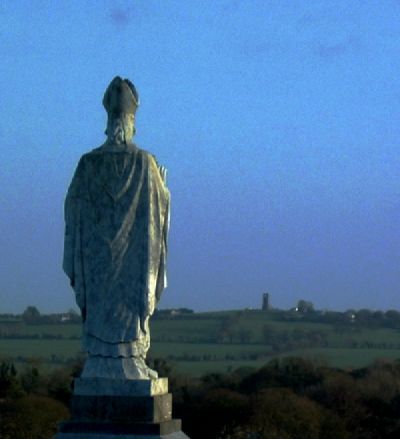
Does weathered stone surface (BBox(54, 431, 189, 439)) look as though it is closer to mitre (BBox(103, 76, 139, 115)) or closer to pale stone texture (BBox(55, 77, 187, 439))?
pale stone texture (BBox(55, 77, 187, 439))

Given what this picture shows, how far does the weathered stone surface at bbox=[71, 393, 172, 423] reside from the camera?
15828mm

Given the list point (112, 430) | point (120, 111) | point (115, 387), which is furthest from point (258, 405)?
point (112, 430)

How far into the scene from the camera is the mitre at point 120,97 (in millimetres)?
16875

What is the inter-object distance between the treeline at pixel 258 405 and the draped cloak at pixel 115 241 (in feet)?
131

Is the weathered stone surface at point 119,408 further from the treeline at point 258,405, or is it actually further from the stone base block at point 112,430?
the treeline at point 258,405

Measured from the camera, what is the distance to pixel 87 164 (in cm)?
1666

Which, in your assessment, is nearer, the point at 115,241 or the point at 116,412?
the point at 116,412

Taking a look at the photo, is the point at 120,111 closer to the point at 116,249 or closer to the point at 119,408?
the point at 116,249

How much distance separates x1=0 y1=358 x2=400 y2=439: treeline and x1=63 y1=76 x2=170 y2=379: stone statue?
3993 cm

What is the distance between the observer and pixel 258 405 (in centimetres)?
6606

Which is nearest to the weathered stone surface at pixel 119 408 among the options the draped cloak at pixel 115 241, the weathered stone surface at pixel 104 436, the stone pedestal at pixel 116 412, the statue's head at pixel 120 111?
the stone pedestal at pixel 116 412

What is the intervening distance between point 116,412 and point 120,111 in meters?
3.70

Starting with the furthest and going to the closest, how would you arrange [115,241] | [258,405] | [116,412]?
[258,405], [115,241], [116,412]

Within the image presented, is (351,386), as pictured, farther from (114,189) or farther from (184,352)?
(114,189)
